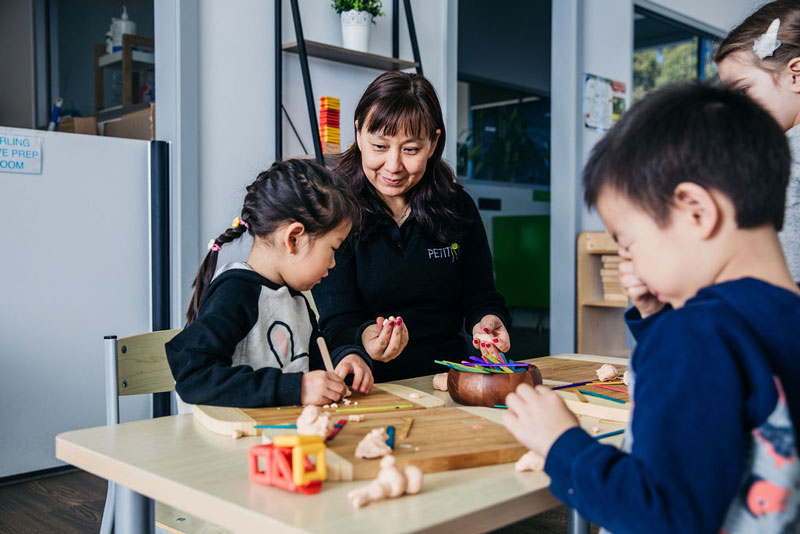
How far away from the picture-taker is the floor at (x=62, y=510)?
2213 millimetres

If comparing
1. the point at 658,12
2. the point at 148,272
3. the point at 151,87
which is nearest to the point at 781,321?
the point at 148,272

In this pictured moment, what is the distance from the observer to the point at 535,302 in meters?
6.08

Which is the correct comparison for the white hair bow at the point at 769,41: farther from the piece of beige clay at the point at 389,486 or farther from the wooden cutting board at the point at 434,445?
the piece of beige clay at the point at 389,486

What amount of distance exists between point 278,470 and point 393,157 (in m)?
1.04

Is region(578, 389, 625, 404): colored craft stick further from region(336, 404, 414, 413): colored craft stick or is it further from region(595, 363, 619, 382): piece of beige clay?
region(336, 404, 414, 413): colored craft stick

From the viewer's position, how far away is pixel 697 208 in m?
0.68

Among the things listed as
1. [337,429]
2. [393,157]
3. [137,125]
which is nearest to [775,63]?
[393,157]

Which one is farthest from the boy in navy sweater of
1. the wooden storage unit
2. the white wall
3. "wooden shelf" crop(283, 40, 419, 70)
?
the wooden storage unit

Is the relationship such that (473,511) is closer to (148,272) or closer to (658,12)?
(148,272)

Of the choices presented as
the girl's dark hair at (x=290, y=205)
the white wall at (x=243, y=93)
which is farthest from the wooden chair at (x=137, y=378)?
the white wall at (x=243, y=93)

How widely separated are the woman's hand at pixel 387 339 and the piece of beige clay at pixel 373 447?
1.72 ft

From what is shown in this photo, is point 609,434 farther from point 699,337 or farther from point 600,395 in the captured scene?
point 699,337

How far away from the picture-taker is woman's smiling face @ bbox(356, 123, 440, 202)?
1.70 meters

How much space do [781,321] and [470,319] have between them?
117 centimetres
